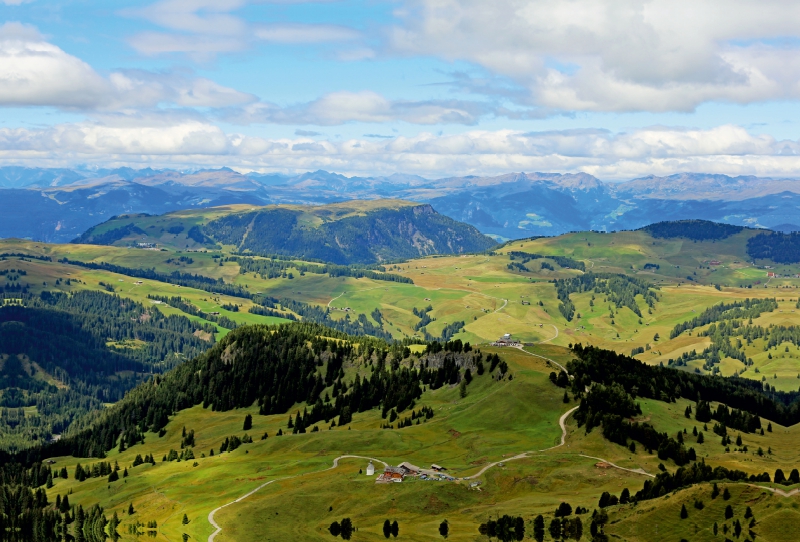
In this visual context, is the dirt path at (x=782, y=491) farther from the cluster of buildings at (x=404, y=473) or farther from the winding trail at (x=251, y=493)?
the winding trail at (x=251, y=493)

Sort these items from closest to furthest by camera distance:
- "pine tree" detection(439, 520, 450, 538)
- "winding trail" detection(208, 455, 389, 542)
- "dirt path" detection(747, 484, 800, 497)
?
"dirt path" detection(747, 484, 800, 497) → "pine tree" detection(439, 520, 450, 538) → "winding trail" detection(208, 455, 389, 542)

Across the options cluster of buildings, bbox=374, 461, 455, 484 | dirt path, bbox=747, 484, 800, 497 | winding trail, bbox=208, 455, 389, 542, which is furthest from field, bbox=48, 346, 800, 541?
cluster of buildings, bbox=374, 461, 455, 484

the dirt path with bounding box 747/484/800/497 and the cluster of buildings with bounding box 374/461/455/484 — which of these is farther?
the cluster of buildings with bounding box 374/461/455/484

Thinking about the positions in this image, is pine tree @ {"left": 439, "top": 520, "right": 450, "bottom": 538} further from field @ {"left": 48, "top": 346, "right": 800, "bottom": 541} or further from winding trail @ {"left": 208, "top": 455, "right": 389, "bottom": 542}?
winding trail @ {"left": 208, "top": 455, "right": 389, "bottom": 542}

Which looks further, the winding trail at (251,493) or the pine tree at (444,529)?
the winding trail at (251,493)

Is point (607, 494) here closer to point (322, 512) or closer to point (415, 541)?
point (415, 541)

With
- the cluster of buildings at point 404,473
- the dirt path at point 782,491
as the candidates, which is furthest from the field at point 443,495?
the cluster of buildings at point 404,473

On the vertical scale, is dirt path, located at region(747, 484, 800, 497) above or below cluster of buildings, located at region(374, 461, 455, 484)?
above

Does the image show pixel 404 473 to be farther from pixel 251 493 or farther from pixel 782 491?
pixel 782 491

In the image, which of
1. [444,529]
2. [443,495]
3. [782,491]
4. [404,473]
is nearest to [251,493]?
[404,473]

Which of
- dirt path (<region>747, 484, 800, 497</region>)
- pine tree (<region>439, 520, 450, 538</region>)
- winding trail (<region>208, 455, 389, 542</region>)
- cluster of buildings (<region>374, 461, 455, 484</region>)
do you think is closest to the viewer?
dirt path (<region>747, 484, 800, 497</region>)

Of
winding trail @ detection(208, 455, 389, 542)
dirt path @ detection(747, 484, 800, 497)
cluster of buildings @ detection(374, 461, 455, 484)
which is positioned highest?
dirt path @ detection(747, 484, 800, 497)

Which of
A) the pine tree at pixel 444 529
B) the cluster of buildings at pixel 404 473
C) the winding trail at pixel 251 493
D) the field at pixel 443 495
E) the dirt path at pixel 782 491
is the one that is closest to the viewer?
the dirt path at pixel 782 491

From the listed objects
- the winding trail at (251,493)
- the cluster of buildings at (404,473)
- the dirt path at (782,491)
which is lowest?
the winding trail at (251,493)
